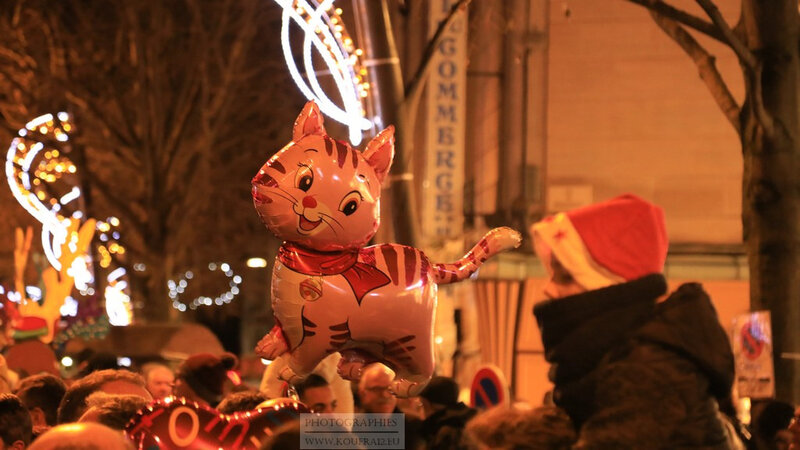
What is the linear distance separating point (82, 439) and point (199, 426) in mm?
1092

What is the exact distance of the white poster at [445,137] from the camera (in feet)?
54.5

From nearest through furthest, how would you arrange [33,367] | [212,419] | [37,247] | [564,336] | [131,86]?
1. [564,336]
2. [212,419]
3. [33,367]
4. [131,86]
5. [37,247]

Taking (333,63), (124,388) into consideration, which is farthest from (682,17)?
(124,388)

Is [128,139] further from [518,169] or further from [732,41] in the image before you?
[732,41]

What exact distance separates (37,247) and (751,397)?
2420cm

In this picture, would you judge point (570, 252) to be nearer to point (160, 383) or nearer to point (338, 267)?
point (338, 267)

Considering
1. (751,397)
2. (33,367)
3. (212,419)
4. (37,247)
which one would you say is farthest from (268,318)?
(212,419)

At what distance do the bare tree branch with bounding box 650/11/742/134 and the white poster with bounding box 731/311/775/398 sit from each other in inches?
56.2

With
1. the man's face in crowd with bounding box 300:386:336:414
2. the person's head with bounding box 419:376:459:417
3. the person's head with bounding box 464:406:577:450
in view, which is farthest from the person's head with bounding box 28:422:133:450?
the man's face in crowd with bounding box 300:386:336:414

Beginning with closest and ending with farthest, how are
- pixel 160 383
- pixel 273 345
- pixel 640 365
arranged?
pixel 640 365 < pixel 273 345 < pixel 160 383

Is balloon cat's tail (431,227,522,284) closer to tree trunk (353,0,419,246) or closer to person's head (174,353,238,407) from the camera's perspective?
person's head (174,353,238,407)

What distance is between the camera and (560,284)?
395cm

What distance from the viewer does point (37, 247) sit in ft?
99.2

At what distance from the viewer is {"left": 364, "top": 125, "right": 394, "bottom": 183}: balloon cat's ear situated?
5062mm
